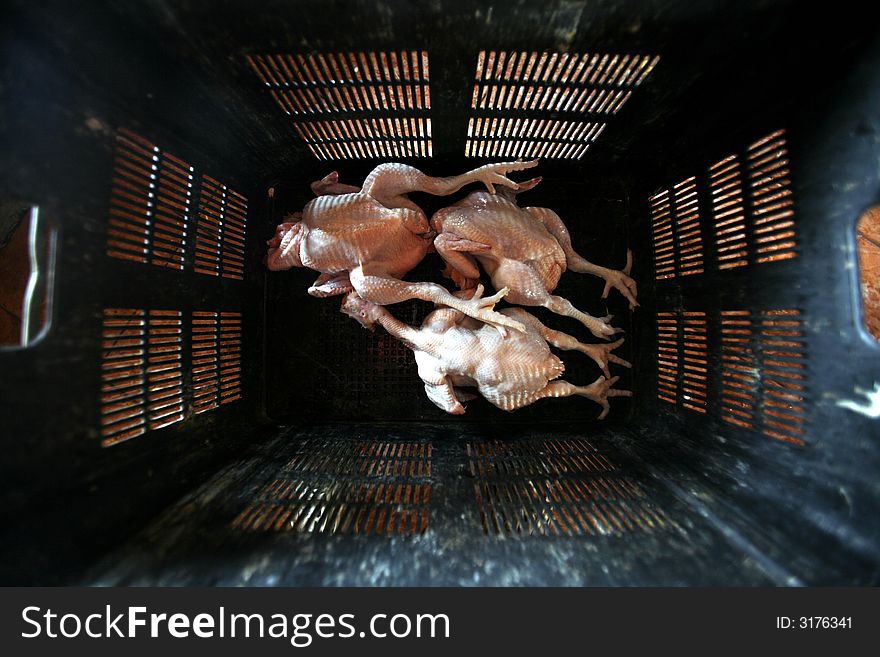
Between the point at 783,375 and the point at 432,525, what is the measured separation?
121cm

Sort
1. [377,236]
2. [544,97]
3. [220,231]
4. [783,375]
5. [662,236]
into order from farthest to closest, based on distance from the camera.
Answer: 1. [662,236]
2. [220,231]
3. [377,236]
4. [544,97]
5. [783,375]

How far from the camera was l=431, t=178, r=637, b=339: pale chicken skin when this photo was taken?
1.78 meters

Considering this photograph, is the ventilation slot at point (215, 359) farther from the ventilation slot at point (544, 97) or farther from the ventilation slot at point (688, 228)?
the ventilation slot at point (688, 228)

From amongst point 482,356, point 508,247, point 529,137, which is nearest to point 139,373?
point 482,356

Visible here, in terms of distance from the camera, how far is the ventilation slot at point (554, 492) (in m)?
1.40

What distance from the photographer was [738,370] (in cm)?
156

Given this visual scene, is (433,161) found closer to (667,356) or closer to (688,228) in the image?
(688,228)

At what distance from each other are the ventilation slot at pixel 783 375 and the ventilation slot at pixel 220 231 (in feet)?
6.73

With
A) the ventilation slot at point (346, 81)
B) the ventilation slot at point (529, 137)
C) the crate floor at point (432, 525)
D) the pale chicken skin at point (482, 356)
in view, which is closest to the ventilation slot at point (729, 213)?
the ventilation slot at point (529, 137)

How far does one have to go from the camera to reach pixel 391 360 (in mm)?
2186

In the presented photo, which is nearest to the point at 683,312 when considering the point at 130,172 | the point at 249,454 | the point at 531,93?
the point at 531,93

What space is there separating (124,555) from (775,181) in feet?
7.50

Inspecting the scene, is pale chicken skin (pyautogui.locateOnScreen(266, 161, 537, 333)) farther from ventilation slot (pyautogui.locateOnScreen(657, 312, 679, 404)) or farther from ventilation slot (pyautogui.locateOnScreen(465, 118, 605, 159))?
ventilation slot (pyautogui.locateOnScreen(657, 312, 679, 404))

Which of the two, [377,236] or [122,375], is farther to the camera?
[377,236]
